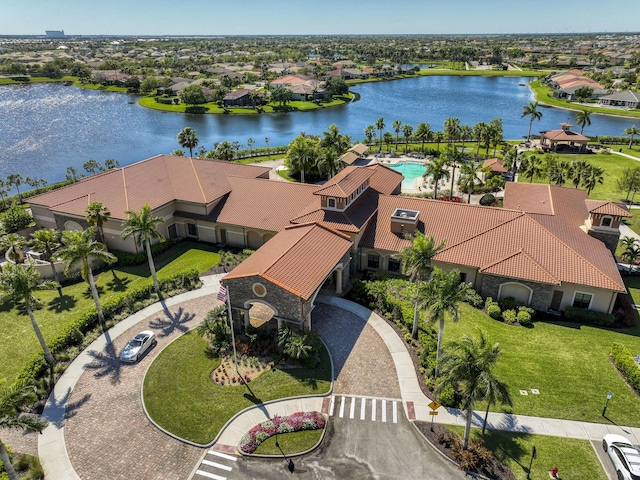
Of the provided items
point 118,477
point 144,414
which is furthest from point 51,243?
point 118,477

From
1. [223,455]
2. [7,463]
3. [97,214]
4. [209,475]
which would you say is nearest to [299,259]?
[223,455]

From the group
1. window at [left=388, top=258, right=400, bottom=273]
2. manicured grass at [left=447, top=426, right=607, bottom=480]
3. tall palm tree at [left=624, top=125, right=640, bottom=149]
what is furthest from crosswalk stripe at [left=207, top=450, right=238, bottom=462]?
tall palm tree at [left=624, top=125, right=640, bottom=149]

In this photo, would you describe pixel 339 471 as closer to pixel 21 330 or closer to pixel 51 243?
pixel 21 330

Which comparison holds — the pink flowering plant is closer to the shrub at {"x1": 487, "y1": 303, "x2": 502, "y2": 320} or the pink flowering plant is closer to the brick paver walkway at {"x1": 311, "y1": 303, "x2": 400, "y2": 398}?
the brick paver walkway at {"x1": 311, "y1": 303, "x2": 400, "y2": 398}

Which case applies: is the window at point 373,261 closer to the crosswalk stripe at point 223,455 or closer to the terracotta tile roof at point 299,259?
the terracotta tile roof at point 299,259

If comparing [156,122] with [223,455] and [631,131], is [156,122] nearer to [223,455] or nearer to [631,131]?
[631,131]

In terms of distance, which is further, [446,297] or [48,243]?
[48,243]
